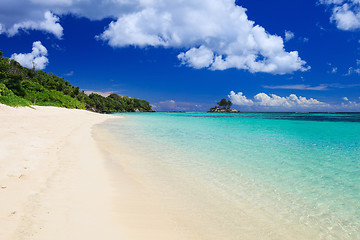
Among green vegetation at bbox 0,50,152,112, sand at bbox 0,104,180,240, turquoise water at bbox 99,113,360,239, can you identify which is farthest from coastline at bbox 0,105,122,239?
green vegetation at bbox 0,50,152,112

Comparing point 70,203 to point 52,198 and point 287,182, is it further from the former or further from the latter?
point 287,182

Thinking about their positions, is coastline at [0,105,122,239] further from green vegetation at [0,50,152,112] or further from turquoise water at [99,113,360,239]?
green vegetation at [0,50,152,112]

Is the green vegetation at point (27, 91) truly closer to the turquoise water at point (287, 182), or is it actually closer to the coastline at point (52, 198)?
the coastline at point (52, 198)

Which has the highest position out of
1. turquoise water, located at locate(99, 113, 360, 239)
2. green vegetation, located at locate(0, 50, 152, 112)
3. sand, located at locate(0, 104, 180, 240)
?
Result: green vegetation, located at locate(0, 50, 152, 112)

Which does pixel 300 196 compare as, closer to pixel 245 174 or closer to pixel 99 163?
pixel 245 174

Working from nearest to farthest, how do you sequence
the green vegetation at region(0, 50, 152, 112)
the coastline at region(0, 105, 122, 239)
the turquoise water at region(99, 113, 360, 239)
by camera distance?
the coastline at region(0, 105, 122, 239) → the turquoise water at region(99, 113, 360, 239) → the green vegetation at region(0, 50, 152, 112)

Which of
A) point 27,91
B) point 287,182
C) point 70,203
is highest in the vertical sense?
point 27,91

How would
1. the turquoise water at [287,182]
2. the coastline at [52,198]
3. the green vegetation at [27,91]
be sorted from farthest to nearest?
1. the green vegetation at [27,91]
2. the turquoise water at [287,182]
3. the coastline at [52,198]

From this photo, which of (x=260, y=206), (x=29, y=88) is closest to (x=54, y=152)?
(x=260, y=206)

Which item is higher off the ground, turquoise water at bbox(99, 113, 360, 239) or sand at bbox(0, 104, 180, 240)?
sand at bbox(0, 104, 180, 240)

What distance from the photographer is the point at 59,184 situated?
16.8 ft

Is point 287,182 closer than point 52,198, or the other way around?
point 52,198

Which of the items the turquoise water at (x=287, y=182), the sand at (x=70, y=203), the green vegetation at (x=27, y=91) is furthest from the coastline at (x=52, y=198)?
the green vegetation at (x=27, y=91)

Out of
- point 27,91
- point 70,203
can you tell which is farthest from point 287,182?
point 27,91
